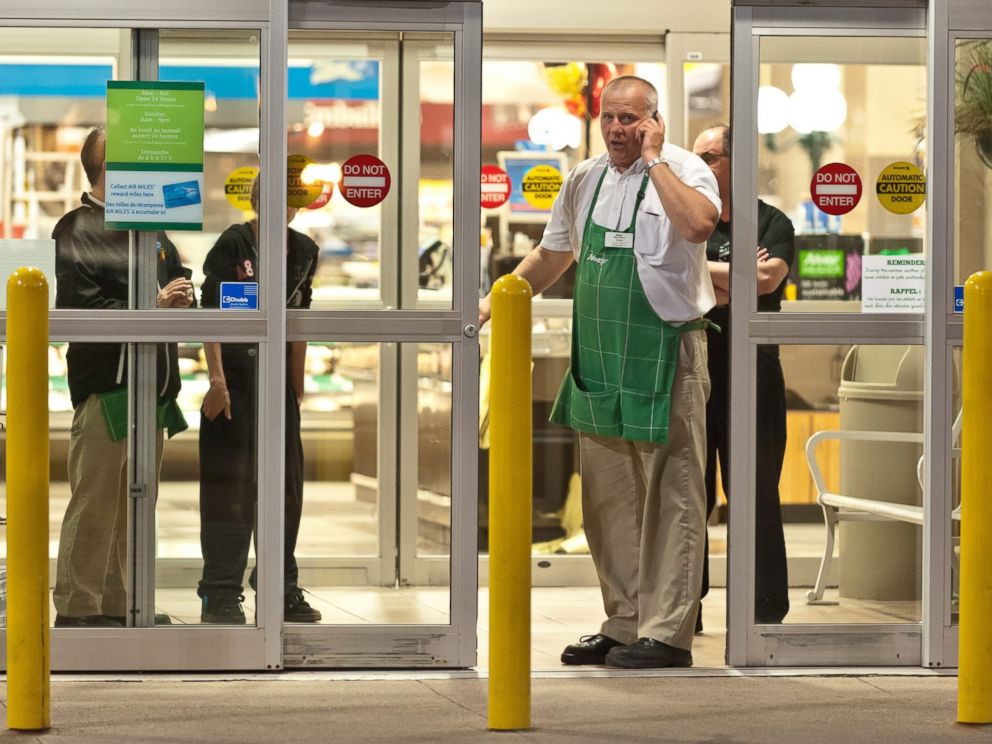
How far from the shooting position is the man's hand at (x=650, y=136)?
5.01 m

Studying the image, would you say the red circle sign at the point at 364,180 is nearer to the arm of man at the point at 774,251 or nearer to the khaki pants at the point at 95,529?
the khaki pants at the point at 95,529

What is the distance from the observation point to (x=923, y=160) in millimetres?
4992

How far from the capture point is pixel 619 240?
5027 mm

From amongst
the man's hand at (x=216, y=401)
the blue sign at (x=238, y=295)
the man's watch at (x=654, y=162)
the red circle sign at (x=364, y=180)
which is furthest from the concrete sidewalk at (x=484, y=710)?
the man's watch at (x=654, y=162)

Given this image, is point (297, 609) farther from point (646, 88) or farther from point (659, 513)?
point (646, 88)

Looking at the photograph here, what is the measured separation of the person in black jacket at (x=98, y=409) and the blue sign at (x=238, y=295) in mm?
109

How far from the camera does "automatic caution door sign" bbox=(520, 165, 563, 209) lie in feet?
23.6

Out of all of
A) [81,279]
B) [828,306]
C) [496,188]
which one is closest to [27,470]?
[81,279]

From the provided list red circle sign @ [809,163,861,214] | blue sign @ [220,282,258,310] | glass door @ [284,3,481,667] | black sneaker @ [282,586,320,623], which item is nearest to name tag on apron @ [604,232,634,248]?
glass door @ [284,3,481,667]

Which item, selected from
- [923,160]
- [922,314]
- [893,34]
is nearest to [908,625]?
[922,314]

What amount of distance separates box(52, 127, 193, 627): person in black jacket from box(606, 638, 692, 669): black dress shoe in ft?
4.99

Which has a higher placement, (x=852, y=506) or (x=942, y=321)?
(x=942, y=321)

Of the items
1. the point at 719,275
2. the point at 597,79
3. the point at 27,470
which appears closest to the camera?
the point at 27,470

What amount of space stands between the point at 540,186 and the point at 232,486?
9.26 ft
